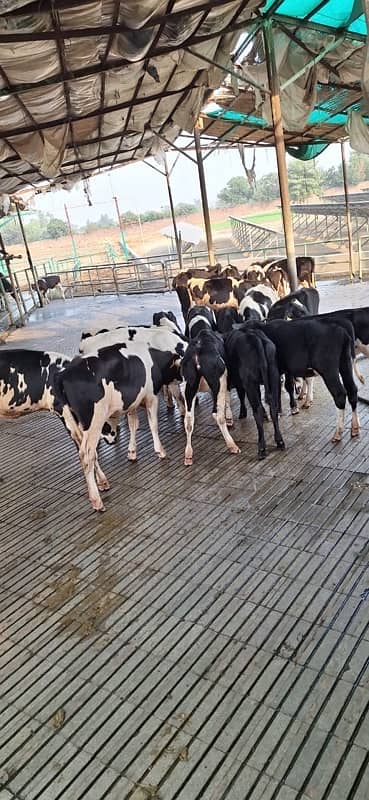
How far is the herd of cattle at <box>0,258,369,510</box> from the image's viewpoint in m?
4.24

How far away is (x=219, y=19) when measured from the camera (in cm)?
668

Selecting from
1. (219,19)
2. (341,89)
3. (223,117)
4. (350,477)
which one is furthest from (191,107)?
(350,477)

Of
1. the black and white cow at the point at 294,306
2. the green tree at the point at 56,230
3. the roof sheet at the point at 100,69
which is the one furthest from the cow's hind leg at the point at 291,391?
the green tree at the point at 56,230

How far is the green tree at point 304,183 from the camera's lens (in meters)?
56.0

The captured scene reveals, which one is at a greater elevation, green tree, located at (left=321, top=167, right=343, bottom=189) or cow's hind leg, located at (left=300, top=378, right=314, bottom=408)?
green tree, located at (left=321, top=167, right=343, bottom=189)

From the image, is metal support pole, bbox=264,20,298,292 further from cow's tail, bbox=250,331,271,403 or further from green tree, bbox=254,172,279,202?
green tree, bbox=254,172,279,202

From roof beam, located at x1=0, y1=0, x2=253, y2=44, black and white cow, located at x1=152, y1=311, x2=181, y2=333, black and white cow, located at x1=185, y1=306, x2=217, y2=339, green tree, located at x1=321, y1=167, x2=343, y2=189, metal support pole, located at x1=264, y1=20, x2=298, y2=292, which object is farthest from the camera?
green tree, located at x1=321, y1=167, x2=343, y2=189

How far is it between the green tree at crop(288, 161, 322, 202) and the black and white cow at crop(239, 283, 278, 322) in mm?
51790

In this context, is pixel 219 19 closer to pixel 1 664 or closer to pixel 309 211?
pixel 1 664

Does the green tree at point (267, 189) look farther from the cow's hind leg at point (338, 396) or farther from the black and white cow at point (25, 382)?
the cow's hind leg at point (338, 396)

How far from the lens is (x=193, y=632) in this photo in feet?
8.80

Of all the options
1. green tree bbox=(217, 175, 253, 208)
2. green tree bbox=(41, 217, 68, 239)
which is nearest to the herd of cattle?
green tree bbox=(41, 217, 68, 239)

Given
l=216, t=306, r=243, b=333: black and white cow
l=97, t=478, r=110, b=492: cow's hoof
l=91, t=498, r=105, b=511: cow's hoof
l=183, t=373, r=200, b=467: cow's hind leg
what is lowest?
l=97, t=478, r=110, b=492: cow's hoof

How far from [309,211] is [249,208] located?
33.7 metres
